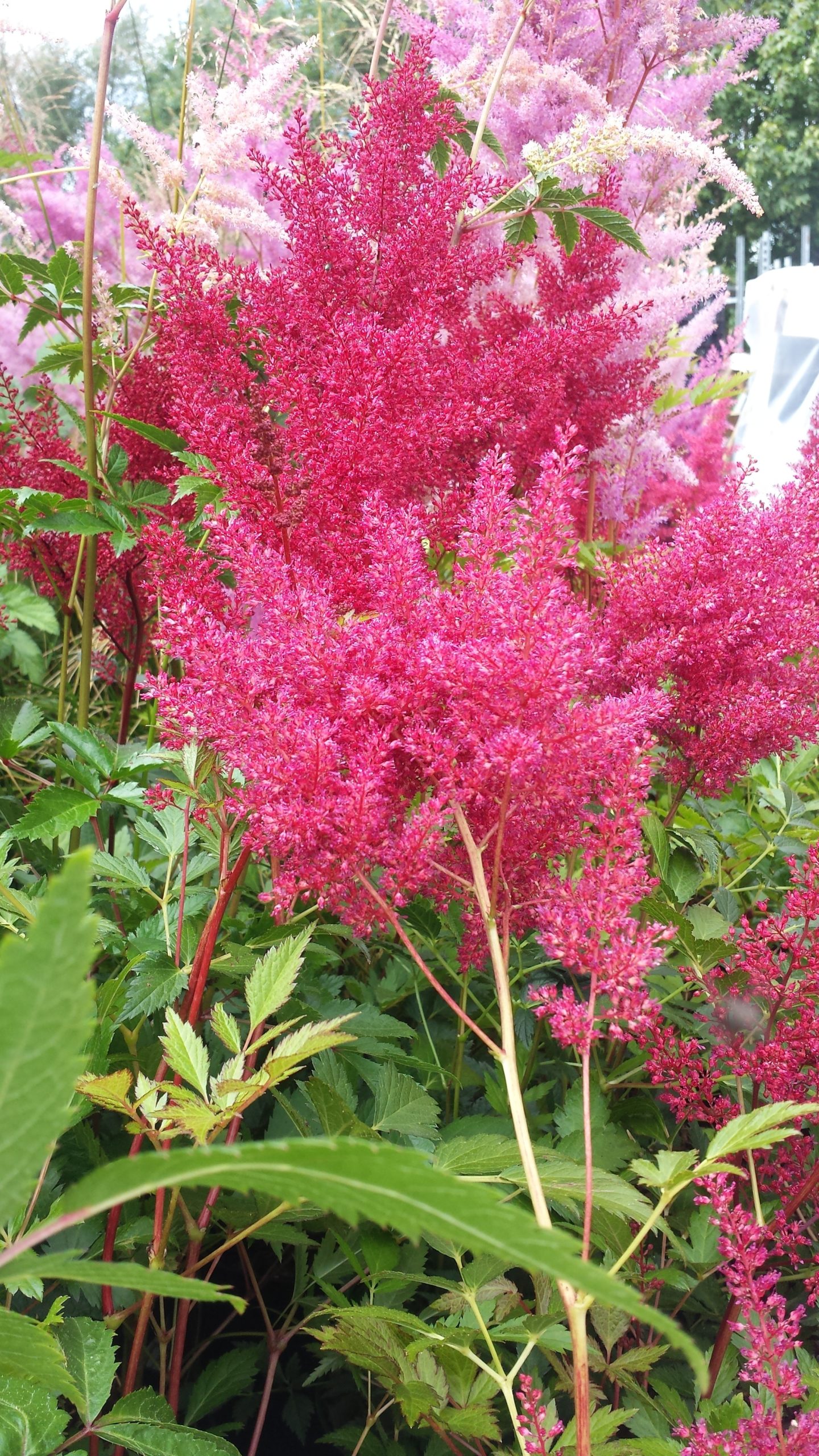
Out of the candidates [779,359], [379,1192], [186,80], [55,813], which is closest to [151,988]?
[55,813]

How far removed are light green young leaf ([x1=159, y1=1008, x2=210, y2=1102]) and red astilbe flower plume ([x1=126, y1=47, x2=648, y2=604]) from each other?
336 mm

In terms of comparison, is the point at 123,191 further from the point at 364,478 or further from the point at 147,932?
the point at 147,932

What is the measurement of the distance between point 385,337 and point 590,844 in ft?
1.52

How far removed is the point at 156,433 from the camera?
1.21m

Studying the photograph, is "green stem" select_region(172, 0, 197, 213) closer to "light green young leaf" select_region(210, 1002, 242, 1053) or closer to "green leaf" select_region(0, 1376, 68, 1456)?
"light green young leaf" select_region(210, 1002, 242, 1053)

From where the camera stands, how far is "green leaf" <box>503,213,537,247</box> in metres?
1.20

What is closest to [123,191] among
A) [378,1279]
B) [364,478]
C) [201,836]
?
[364,478]

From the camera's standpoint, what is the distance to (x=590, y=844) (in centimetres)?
67

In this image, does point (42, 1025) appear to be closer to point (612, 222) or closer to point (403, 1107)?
point (403, 1107)

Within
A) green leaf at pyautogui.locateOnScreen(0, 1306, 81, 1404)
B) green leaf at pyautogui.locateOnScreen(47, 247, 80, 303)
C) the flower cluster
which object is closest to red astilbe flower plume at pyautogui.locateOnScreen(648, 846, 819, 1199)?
the flower cluster

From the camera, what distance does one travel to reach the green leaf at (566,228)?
1177 millimetres

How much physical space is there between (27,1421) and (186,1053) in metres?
0.23

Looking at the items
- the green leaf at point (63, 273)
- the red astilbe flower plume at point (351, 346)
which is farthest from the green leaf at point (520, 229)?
the green leaf at point (63, 273)

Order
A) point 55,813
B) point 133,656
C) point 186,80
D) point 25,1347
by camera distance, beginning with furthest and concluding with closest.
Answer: point 133,656, point 186,80, point 55,813, point 25,1347
